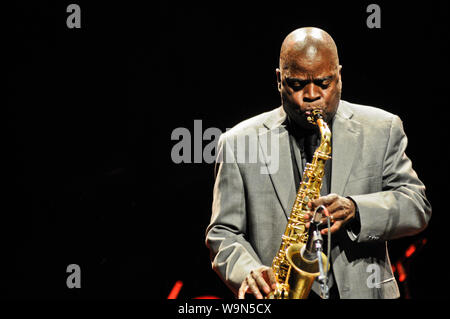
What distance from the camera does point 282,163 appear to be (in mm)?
2775

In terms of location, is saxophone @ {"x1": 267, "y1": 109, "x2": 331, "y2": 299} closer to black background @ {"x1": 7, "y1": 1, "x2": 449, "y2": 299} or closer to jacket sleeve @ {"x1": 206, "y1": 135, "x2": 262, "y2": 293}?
jacket sleeve @ {"x1": 206, "y1": 135, "x2": 262, "y2": 293}

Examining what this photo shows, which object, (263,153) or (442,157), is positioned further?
(442,157)

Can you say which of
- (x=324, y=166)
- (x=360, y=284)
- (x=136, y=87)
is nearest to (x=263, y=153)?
(x=324, y=166)

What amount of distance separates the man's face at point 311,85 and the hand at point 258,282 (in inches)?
29.5

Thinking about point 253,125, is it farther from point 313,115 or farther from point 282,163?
point 313,115

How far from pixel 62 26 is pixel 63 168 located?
3.63 ft

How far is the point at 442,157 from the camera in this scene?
4.45 m

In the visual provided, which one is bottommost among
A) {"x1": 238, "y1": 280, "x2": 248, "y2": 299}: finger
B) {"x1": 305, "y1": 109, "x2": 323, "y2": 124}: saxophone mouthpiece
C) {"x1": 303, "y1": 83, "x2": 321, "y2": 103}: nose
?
{"x1": 238, "y1": 280, "x2": 248, "y2": 299}: finger

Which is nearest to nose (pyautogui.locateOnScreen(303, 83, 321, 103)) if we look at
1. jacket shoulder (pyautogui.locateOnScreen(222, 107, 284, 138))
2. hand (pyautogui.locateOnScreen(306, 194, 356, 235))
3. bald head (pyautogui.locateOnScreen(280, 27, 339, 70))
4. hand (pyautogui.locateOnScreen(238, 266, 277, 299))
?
bald head (pyautogui.locateOnScreen(280, 27, 339, 70))

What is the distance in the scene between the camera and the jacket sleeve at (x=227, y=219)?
267 centimetres

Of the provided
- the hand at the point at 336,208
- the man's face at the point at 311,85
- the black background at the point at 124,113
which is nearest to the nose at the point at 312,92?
the man's face at the point at 311,85

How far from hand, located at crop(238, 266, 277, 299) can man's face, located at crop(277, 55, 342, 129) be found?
2.46ft

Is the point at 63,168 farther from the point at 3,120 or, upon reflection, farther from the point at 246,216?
the point at 246,216

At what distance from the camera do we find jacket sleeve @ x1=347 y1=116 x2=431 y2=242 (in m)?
2.46
